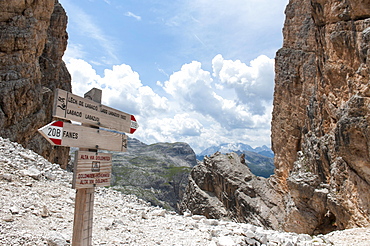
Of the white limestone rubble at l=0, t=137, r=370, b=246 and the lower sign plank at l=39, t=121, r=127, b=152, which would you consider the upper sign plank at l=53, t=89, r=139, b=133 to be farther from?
the white limestone rubble at l=0, t=137, r=370, b=246

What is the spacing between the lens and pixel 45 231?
8781 mm

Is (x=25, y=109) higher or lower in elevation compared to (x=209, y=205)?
higher

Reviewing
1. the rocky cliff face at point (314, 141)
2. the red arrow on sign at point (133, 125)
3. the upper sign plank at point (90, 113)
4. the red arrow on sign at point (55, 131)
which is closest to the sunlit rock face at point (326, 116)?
the rocky cliff face at point (314, 141)

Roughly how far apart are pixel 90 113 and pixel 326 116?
32.3 m

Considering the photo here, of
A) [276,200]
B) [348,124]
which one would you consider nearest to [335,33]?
[348,124]

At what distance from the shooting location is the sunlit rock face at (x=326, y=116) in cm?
2236

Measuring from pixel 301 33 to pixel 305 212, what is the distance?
32379 millimetres

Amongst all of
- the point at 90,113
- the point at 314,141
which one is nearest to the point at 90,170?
the point at 90,113

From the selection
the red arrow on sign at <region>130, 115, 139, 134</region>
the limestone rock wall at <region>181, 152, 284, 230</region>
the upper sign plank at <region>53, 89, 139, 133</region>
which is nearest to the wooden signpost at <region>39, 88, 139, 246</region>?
the upper sign plank at <region>53, 89, 139, 133</region>

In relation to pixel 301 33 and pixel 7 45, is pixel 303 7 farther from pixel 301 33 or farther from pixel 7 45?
pixel 7 45

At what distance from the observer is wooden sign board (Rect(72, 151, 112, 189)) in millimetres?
6193

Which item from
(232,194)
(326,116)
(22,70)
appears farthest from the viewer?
(232,194)

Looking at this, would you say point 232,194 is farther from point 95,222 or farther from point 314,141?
point 95,222

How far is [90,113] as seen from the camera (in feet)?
22.7
